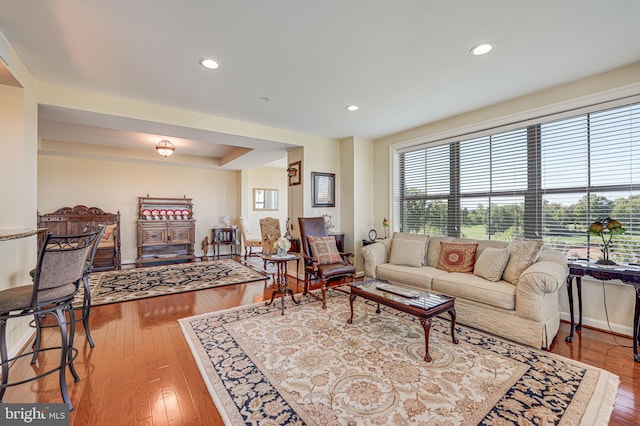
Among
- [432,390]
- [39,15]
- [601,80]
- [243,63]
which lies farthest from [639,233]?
[39,15]

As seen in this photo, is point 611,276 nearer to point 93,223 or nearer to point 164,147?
point 164,147

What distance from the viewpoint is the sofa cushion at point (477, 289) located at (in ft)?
8.63

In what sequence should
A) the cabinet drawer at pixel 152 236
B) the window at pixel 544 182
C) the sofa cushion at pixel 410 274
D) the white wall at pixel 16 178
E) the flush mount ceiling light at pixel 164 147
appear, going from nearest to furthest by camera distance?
the white wall at pixel 16 178, the window at pixel 544 182, the sofa cushion at pixel 410 274, the flush mount ceiling light at pixel 164 147, the cabinet drawer at pixel 152 236

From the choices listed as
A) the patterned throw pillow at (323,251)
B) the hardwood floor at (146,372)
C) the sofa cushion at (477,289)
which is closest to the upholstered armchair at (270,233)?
the patterned throw pillow at (323,251)

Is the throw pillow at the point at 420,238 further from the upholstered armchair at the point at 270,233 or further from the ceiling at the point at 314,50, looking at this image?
the upholstered armchair at the point at 270,233

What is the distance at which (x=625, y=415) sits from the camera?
1.65 metres

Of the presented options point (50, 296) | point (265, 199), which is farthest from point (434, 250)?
point (265, 199)

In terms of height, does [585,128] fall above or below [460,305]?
above

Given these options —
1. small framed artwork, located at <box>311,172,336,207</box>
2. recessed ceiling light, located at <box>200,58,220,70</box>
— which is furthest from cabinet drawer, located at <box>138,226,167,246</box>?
recessed ceiling light, located at <box>200,58,220,70</box>

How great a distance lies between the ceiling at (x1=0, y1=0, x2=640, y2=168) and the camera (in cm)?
191

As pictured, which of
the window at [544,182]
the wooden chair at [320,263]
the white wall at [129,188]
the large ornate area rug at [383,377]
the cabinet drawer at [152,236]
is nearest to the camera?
the large ornate area rug at [383,377]

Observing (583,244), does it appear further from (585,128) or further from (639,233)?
(585,128)

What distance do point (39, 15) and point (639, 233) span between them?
5612 millimetres

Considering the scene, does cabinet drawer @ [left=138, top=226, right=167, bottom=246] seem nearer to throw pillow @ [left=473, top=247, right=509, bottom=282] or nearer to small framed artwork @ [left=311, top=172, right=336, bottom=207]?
small framed artwork @ [left=311, top=172, right=336, bottom=207]
